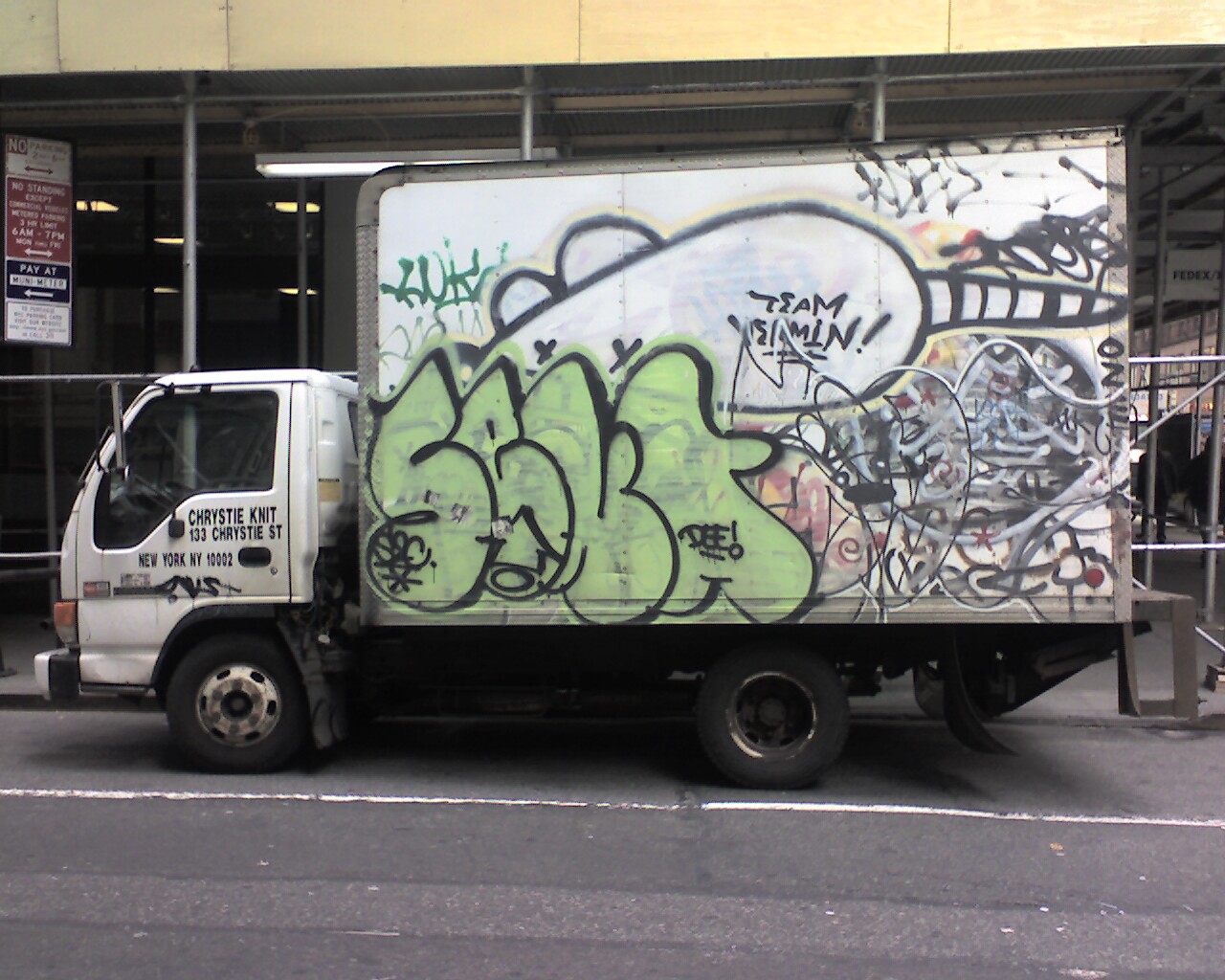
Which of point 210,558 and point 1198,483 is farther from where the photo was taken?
point 1198,483

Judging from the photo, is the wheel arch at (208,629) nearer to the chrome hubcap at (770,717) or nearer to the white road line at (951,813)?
the chrome hubcap at (770,717)

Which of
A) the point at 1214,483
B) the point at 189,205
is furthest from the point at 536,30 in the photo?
the point at 1214,483

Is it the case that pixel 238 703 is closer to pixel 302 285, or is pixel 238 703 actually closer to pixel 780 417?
pixel 780 417

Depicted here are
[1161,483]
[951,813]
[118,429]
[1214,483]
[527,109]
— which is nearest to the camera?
[951,813]

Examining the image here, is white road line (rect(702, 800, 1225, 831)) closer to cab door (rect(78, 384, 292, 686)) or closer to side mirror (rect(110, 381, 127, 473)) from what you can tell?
cab door (rect(78, 384, 292, 686))

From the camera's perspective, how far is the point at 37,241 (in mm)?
9938

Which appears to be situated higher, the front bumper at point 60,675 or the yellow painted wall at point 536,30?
the yellow painted wall at point 536,30

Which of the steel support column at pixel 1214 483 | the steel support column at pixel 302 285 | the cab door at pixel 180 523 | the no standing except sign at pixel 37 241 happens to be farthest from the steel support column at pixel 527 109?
the steel support column at pixel 1214 483

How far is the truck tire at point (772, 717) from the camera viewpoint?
6.12 metres

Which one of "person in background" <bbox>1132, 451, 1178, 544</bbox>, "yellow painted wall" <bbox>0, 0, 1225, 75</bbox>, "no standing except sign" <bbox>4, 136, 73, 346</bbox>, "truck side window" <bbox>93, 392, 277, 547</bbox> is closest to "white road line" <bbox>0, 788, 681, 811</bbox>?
"truck side window" <bbox>93, 392, 277, 547</bbox>

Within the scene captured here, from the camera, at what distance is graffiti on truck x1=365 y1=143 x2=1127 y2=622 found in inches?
228

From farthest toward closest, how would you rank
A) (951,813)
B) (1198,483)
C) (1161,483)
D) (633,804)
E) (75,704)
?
(1198,483) → (1161,483) → (75,704) → (633,804) → (951,813)

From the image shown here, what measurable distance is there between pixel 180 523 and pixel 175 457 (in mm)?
398

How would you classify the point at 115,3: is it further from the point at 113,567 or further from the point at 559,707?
the point at 559,707
